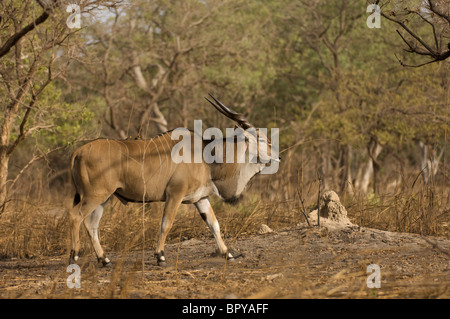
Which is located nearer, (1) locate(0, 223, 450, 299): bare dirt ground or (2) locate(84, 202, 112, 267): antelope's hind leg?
(1) locate(0, 223, 450, 299): bare dirt ground

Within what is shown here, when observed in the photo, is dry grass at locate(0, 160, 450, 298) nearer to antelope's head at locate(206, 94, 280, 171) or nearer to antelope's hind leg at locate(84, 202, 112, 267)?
antelope's hind leg at locate(84, 202, 112, 267)

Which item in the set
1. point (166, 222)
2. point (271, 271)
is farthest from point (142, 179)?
point (271, 271)

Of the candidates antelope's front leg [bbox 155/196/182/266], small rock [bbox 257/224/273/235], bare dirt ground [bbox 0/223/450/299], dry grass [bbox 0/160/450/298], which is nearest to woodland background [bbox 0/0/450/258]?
dry grass [bbox 0/160/450/298]

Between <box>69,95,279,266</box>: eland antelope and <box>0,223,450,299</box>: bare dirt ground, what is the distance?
1.17ft

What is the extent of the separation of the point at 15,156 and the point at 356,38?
11011 mm

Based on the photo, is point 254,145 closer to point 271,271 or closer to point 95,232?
point 271,271

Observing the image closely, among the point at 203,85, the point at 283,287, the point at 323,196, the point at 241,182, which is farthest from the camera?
the point at 203,85

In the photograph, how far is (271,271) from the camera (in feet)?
16.3

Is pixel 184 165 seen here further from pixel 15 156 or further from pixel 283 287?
pixel 15 156

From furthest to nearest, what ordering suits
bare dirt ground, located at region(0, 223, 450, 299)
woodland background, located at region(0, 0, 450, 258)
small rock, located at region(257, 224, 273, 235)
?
woodland background, located at region(0, 0, 450, 258)
small rock, located at region(257, 224, 273, 235)
bare dirt ground, located at region(0, 223, 450, 299)

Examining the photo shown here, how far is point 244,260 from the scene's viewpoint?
18.1 feet

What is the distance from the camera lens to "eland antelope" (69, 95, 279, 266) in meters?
5.37

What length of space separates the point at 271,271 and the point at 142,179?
1.41 metres
